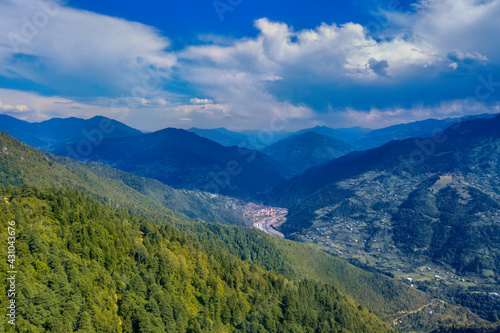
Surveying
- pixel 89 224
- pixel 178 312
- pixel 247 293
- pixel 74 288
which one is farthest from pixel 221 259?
pixel 74 288

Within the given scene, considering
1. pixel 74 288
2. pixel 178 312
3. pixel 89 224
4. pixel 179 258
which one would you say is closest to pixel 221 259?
pixel 179 258

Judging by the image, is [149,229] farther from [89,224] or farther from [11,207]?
[11,207]

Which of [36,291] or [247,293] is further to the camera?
[247,293]

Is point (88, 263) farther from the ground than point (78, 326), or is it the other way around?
point (88, 263)

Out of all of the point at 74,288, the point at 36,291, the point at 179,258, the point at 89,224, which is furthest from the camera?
the point at 179,258

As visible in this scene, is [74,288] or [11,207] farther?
[11,207]

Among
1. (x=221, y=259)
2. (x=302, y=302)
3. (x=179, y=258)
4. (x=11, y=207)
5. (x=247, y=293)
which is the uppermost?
(x=11, y=207)

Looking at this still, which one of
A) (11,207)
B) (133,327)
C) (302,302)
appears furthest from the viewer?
(302,302)

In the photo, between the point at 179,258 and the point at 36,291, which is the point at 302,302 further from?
the point at 36,291

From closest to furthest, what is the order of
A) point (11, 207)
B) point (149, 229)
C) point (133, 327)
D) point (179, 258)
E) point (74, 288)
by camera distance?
1. point (74, 288)
2. point (133, 327)
3. point (11, 207)
4. point (179, 258)
5. point (149, 229)
